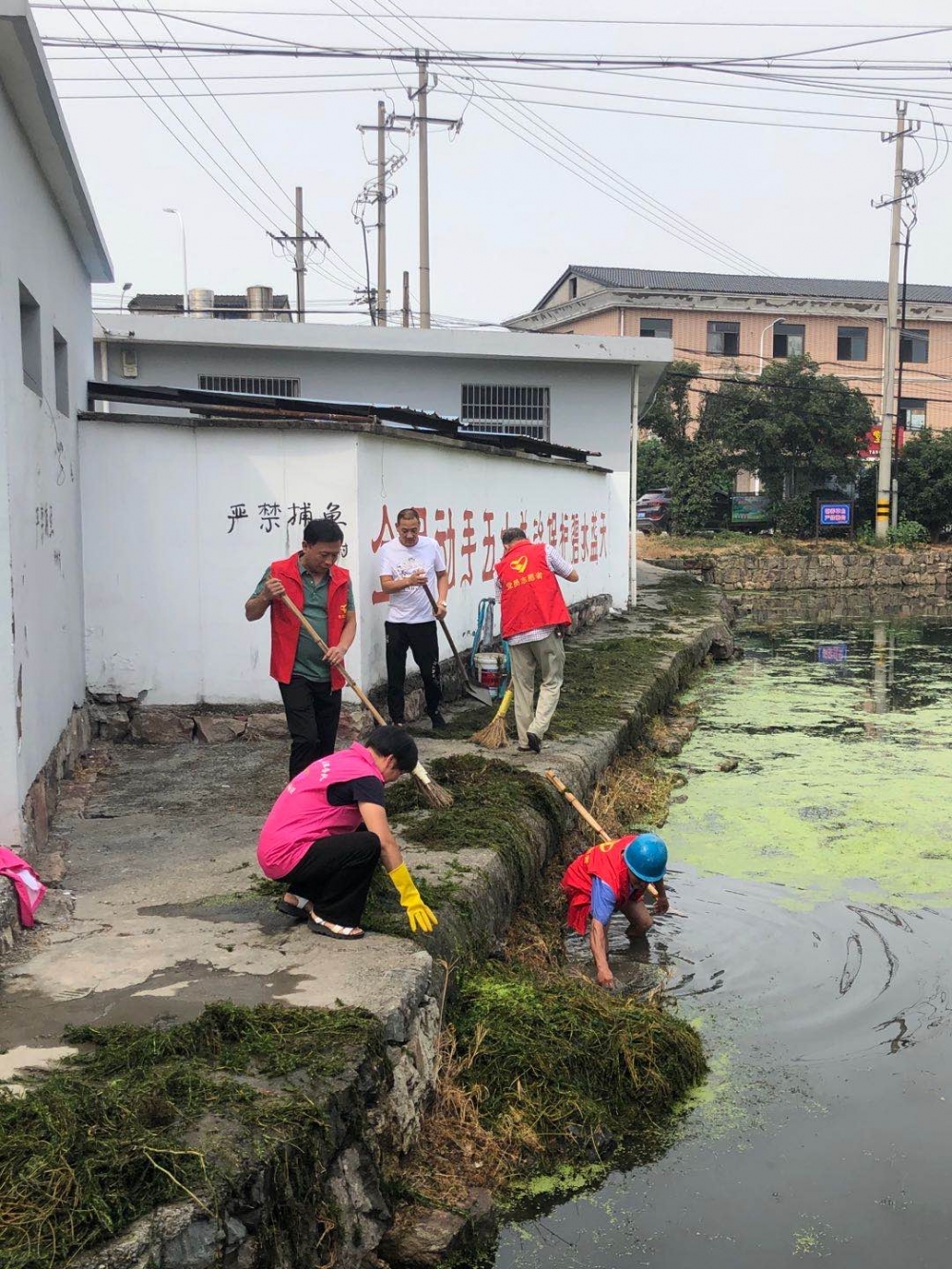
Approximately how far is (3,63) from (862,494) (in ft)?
110

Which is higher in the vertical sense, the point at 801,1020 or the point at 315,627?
the point at 315,627

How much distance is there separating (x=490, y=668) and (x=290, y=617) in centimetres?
398

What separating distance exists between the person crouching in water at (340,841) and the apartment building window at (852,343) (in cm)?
4521


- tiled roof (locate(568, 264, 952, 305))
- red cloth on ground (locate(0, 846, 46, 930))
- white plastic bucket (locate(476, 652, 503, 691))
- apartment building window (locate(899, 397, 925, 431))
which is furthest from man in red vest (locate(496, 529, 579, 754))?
apartment building window (locate(899, 397, 925, 431))

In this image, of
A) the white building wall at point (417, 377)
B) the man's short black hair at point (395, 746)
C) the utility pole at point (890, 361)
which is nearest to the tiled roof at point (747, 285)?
the utility pole at point (890, 361)

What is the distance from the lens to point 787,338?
46.0 m

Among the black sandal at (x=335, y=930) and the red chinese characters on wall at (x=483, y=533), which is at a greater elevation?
the red chinese characters on wall at (x=483, y=533)

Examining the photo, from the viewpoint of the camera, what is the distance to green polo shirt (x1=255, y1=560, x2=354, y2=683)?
6.53 meters

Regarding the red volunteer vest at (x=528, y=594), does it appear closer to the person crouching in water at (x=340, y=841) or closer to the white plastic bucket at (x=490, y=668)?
the white plastic bucket at (x=490, y=668)

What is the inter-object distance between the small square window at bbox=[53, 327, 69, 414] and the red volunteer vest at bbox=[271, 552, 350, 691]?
90.9 inches

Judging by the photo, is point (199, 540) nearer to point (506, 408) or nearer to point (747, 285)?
point (506, 408)

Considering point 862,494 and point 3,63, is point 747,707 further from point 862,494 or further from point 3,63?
point 862,494

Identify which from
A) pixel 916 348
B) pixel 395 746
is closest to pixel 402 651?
pixel 395 746

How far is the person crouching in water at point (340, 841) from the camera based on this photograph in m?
4.62
